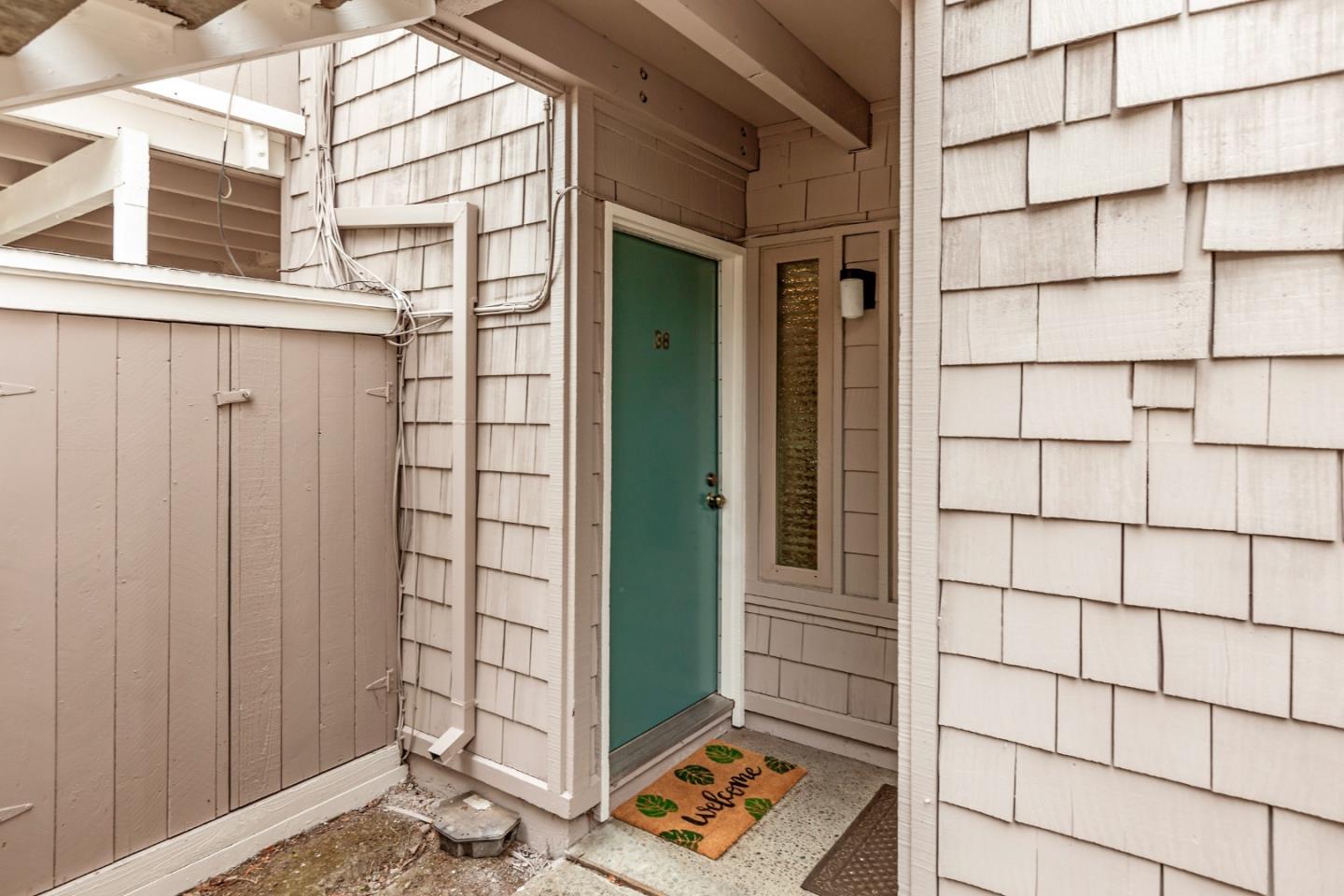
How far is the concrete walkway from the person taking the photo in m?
2.18

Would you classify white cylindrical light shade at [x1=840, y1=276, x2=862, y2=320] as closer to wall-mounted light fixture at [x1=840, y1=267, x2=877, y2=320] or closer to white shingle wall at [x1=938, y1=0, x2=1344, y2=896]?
wall-mounted light fixture at [x1=840, y1=267, x2=877, y2=320]

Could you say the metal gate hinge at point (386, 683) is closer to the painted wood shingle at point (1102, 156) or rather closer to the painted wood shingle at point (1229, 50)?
the painted wood shingle at point (1102, 156)

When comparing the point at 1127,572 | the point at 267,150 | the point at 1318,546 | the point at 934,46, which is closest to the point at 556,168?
the point at 934,46

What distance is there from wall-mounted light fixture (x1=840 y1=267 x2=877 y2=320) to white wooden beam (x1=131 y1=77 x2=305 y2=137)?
8.28 feet

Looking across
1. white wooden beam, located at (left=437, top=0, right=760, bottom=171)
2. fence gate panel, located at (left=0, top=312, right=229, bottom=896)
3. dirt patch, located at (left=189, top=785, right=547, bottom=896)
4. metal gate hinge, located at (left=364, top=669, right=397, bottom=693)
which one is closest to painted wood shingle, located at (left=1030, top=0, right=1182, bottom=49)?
white wooden beam, located at (left=437, top=0, right=760, bottom=171)

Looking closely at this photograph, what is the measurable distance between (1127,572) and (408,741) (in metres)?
2.59

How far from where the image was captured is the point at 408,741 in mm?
2828

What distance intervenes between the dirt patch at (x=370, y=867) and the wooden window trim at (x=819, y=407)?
1517 mm

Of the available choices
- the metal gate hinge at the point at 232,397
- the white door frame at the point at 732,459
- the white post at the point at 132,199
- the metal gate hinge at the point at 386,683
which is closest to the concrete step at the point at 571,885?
the metal gate hinge at the point at 386,683

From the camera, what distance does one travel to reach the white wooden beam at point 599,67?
6.48ft

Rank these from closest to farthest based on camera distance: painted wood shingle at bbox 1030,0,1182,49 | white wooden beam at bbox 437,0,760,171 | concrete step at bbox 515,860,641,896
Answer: painted wood shingle at bbox 1030,0,1182,49, white wooden beam at bbox 437,0,760,171, concrete step at bbox 515,860,641,896

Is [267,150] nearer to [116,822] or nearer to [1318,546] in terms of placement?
[116,822]

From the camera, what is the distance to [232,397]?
2.33m

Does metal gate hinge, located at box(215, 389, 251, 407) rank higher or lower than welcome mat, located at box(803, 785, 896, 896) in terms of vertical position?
higher
